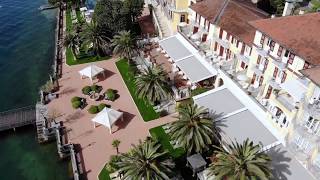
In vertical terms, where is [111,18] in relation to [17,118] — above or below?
above

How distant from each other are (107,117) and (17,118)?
1636 centimetres

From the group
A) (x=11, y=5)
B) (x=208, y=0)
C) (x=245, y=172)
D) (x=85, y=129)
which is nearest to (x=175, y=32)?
(x=208, y=0)

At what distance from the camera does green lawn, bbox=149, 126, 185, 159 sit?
47803mm

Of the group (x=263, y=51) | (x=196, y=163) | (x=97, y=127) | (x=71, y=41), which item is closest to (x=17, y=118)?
(x=97, y=127)

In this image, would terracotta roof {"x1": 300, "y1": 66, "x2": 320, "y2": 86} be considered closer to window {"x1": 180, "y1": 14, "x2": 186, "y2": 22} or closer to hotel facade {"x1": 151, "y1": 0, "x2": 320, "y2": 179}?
hotel facade {"x1": 151, "y1": 0, "x2": 320, "y2": 179}

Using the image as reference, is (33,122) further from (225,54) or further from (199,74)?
(225,54)

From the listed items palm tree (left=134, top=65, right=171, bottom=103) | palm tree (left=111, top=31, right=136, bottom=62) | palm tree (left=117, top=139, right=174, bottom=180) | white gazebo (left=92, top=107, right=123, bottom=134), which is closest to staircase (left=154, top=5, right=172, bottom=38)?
palm tree (left=111, top=31, right=136, bottom=62)

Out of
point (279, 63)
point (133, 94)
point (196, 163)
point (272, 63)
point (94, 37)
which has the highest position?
point (279, 63)

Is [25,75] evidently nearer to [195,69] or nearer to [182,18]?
[182,18]

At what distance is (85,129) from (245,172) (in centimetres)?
2675

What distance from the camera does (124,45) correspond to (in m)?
64.9

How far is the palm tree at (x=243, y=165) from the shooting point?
36.0 meters

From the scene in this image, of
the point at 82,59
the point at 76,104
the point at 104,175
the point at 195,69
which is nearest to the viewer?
the point at 104,175

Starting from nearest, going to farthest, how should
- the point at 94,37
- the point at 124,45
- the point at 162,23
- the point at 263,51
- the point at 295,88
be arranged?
1. the point at 295,88
2. the point at 263,51
3. the point at 124,45
4. the point at 94,37
5. the point at 162,23
